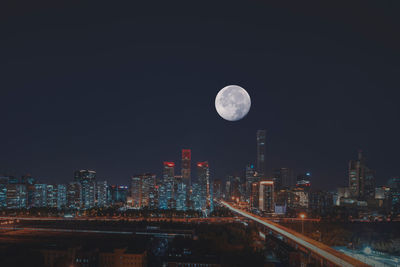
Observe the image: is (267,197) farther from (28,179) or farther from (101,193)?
(28,179)

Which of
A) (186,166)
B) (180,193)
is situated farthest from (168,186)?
(186,166)

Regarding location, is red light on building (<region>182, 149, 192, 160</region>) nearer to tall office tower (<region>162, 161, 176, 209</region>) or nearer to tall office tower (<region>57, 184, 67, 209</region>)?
tall office tower (<region>162, 161, 176, 209</region>)

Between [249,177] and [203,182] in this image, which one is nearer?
[203,182]

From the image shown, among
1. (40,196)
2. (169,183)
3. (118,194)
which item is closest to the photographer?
(40,196)

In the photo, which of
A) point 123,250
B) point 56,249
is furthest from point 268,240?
point 56,249

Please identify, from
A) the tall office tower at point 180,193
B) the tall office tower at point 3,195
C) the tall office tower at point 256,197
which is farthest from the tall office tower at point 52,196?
the tall office tower at point 256,197
